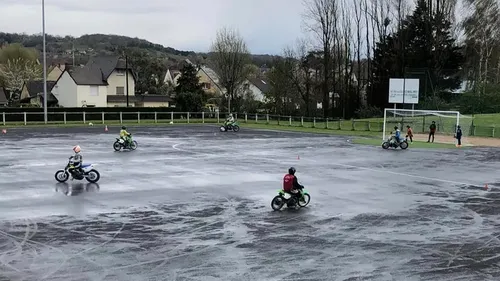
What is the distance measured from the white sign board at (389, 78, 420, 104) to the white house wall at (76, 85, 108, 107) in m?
44.3

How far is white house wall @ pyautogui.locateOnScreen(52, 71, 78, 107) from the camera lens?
77250mm

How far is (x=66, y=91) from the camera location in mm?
78562

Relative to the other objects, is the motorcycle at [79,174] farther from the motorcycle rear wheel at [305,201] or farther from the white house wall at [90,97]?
the white house wall at [90,97]

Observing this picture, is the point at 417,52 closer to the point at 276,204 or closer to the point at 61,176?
the point at 61,176

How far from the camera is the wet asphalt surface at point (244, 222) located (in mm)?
9727

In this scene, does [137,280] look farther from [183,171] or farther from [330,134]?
[330,134]

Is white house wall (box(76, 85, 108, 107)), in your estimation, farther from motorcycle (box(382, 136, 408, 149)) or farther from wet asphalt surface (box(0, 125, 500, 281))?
motorcycle (box(382, 136, 408, 149))

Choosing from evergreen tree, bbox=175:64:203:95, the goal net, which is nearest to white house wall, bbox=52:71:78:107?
evergreen tree, bbox=175:64:203:95

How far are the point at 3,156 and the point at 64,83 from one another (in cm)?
5551

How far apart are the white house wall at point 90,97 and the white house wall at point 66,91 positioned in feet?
2.11

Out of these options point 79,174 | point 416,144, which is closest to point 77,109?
point 416,144

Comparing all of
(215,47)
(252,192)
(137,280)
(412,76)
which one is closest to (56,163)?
(252,192)

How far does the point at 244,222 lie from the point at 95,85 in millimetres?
69592

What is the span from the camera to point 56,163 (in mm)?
23844
